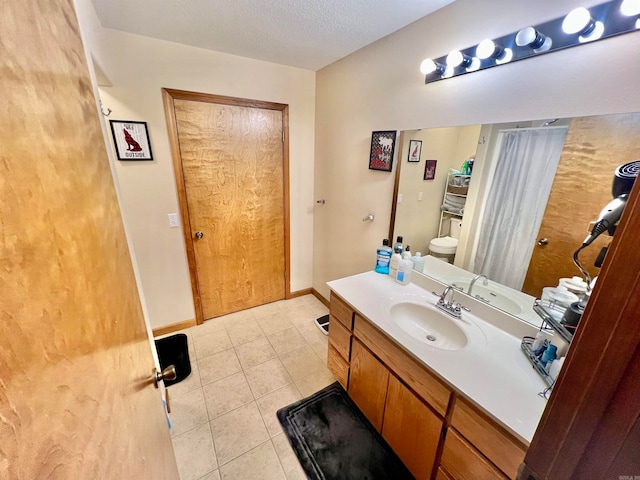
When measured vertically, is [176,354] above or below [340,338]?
below

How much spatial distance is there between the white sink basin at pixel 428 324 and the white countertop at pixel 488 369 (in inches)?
2.7

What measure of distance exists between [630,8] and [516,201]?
2.27ft

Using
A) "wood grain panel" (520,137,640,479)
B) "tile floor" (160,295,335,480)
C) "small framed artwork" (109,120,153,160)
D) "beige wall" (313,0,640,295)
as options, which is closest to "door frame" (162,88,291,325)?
"small framed artwork" (109,120,153,160)

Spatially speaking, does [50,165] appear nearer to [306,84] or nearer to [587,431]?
[587,431]

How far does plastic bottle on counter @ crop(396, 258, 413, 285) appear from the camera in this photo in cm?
167

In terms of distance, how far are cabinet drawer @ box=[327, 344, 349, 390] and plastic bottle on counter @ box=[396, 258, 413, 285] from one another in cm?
65

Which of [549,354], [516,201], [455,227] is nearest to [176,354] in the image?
[455,227]

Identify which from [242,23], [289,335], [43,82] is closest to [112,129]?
[242,23]

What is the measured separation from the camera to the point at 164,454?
865mm

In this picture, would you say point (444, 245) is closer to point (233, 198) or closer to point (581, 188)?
point (581, 188)

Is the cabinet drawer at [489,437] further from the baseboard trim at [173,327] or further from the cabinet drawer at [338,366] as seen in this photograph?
the baseboard trim at [173,327]

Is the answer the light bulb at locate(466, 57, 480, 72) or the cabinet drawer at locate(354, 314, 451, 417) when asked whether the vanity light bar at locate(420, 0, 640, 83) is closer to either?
the light bulb at locate(466, 57, 480, 72)

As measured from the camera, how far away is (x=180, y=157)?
6.67ft

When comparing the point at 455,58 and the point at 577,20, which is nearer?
the point at 577,20
